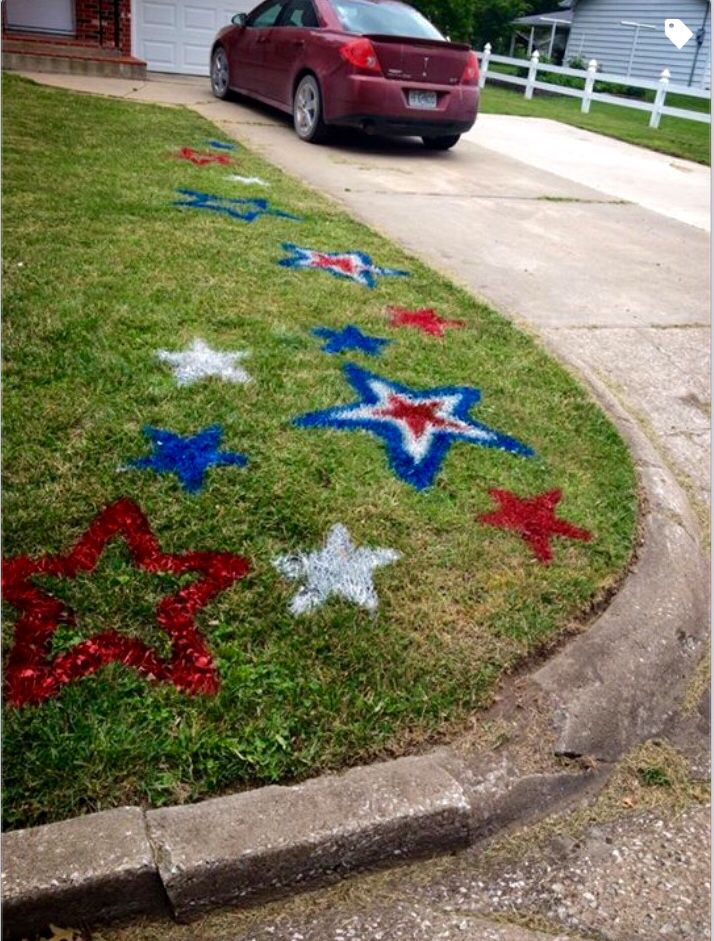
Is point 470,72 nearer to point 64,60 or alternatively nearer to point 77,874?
point 64,60

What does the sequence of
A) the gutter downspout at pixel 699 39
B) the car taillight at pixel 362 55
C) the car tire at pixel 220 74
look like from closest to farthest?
the car taillight at pixel 362 55 < the car tire at pixel 220 74 < the gutter downspout at pixel 699 39

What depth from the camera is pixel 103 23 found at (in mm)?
14609

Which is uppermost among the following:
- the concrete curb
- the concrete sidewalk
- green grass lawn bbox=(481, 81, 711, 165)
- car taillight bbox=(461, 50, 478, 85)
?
car taillight bbox=(461, 50, 478, 85)

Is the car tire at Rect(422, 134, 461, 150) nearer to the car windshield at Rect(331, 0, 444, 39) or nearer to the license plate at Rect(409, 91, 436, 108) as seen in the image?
the license plate at Rect(409, 91, 436, 108)

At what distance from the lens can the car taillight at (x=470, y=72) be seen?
891cm

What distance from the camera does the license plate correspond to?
346 inches

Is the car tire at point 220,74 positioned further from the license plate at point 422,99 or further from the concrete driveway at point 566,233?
the license plate at point 422,99

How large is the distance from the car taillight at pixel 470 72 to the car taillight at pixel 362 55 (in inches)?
41.0

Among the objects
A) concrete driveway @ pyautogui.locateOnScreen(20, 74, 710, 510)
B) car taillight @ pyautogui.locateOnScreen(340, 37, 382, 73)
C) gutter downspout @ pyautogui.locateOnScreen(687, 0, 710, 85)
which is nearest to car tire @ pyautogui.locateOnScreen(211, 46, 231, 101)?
concrete driveway @ pyautogui.locateOnScreen(20, 74, 710, 510)

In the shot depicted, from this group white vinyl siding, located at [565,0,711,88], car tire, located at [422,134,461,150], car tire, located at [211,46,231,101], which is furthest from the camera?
white vinyl siding, located at [565,0,711,88]

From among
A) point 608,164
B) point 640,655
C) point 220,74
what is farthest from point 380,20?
point 640,655

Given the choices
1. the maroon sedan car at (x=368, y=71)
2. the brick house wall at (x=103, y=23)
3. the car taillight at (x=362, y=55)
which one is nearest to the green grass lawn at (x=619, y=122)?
the maroon sedan car at (x=368, y=71)

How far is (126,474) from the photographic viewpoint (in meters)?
2.78

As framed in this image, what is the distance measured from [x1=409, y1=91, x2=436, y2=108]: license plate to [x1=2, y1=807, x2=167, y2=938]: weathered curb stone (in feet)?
27.8
